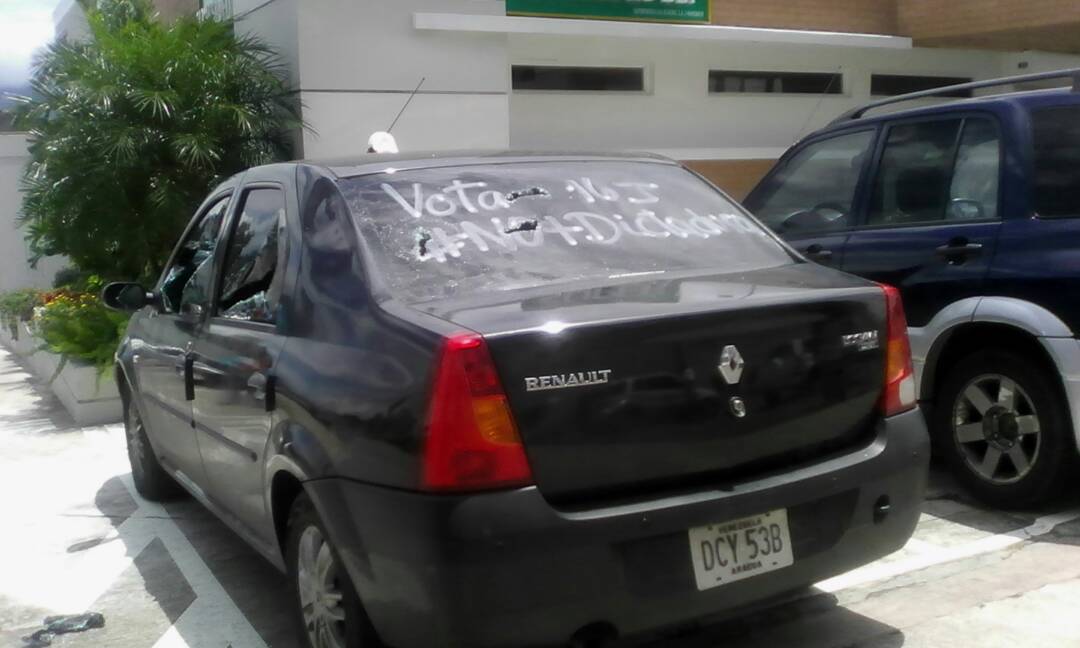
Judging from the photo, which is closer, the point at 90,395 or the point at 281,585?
the point at 281,585

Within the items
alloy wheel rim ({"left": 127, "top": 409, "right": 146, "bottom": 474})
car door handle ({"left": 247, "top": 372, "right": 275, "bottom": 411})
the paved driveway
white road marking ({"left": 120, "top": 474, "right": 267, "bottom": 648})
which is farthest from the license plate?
alloy wheel rim ({"left": 127, "top": 409, "right": 146, "bottom": 474})

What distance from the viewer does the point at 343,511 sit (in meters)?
3.13

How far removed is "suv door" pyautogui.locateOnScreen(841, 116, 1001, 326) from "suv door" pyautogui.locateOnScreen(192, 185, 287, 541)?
119 inches

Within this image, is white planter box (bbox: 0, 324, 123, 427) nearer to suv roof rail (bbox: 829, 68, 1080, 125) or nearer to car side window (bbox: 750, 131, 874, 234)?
car side window (bbox: 750, 131, 874, 234)

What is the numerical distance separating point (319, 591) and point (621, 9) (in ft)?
32.3

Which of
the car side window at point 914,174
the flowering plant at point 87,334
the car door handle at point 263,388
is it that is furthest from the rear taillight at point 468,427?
the flowering plant at point 87,334

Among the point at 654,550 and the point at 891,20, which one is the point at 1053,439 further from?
the point at 891,20

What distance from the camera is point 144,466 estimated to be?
6.15 meters

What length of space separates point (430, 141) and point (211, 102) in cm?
231

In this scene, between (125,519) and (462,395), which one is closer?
(462,395)

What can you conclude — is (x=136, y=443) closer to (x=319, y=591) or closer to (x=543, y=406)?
(x=319, y=591)

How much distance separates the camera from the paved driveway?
3.91 metres

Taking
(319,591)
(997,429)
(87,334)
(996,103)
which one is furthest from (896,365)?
(87,334)

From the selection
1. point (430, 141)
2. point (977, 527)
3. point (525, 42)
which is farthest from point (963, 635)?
point (525, 42)
